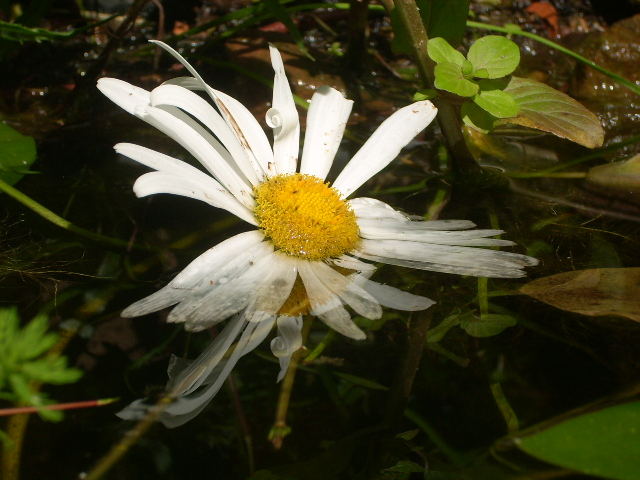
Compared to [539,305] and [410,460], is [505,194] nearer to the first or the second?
[539,305]

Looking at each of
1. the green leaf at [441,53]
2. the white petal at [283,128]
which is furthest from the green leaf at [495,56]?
the white petal at [283,128]

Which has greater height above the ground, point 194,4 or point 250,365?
point 194,4

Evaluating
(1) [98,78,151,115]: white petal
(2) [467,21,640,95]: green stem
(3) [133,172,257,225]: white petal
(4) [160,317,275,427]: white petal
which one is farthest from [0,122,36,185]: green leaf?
(2) [467,21,640,95]: green stem

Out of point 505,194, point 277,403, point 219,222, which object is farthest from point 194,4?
point 277,403

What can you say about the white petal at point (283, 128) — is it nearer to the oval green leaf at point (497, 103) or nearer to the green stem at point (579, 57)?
the oval green leaf at point (497, 103)

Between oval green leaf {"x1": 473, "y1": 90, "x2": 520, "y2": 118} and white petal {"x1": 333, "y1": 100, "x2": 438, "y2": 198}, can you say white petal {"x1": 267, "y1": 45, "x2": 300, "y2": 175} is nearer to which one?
white petal {"x1": 333, "y1": 100, "x2": 438, "y2": 198}

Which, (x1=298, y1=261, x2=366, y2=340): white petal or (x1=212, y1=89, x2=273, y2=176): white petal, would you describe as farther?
(x1=212, y1=89, x2=273, y2=176): white petal

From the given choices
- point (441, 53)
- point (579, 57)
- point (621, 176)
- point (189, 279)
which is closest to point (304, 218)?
point (189, 279)
